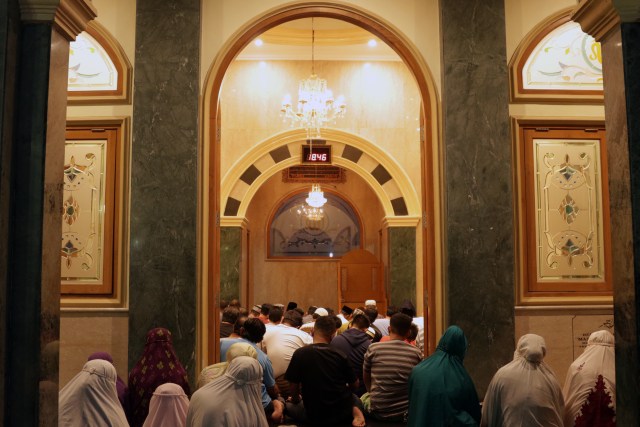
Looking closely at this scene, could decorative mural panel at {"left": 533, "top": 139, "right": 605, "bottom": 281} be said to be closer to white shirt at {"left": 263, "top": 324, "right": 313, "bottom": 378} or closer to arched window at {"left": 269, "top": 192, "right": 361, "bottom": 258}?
white shirt at {"left": 263, "top": 324, "right": 313, "bottom": 378}

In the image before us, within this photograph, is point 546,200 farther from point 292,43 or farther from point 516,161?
point 292,43

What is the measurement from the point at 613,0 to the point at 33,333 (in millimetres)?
2849

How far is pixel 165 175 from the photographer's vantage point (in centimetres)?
608

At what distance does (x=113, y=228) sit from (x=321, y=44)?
687cm

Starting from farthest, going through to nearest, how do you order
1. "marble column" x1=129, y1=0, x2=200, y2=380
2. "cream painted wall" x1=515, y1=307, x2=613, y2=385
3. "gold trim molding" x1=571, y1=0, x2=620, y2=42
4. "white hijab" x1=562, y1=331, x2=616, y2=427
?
"cream painted wall" x1=515, y1=307, x2=613, y2=385 < "marble column" x1=129, y1=0, x2=200, y2=380 < "white hijab" x1=562, y1=331, x2=616, y2=427 < "gold trim molding" x1=571, y1=0, x2=620, y2=42

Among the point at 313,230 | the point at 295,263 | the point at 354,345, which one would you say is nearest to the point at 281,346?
the point at 354,345

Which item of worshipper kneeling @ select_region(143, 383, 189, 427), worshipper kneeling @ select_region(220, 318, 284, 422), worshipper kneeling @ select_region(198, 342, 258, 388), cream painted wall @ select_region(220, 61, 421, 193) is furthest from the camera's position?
cream painted wall @ select_region(220, 61, 421, 193)

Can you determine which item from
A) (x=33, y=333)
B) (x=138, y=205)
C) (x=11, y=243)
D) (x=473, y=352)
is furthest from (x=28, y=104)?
(x=473, y=352)

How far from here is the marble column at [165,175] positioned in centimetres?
596

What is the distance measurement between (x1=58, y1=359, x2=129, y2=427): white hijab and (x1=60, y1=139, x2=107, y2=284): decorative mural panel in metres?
2.19

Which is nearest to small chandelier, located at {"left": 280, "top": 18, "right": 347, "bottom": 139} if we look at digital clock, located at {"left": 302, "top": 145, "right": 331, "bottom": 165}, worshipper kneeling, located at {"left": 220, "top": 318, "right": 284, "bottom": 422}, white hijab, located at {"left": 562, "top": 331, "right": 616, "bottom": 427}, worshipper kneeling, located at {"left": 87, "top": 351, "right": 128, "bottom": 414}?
digital clock, located at {"left": 302, "top": 145, "right": 331, "bottom": 165}

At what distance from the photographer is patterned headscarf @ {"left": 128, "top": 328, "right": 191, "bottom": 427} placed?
4.55 meters

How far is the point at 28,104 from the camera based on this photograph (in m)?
3.09

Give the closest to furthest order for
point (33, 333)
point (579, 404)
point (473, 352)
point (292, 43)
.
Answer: point (33, 333) → point (579, 404) → point (473, 352) → point (292, 43)
